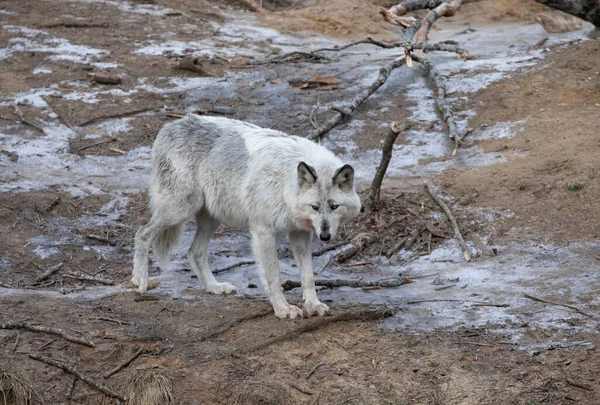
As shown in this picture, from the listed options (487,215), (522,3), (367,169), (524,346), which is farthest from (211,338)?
(522,3)

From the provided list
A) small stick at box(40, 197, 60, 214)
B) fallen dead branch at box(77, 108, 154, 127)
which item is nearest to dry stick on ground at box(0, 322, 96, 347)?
small stick at box(40, 197, 60, 214)

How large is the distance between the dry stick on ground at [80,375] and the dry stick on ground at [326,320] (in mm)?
1146

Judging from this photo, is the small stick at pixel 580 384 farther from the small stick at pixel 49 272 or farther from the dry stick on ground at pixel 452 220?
the small stick at pixel 49 272

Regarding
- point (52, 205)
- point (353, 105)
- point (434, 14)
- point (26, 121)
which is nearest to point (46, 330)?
point (52, 205)

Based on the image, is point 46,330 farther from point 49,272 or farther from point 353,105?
point 353,105

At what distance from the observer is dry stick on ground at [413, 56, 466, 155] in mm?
11453

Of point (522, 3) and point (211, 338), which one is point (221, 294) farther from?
point (522, 3)

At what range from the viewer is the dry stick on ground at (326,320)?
22.4 ft

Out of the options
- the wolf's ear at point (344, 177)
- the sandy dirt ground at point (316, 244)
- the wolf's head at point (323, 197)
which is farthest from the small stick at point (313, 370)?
the wolf's ear at point (344, 177)

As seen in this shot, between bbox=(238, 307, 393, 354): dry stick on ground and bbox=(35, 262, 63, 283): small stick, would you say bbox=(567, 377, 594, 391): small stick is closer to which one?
bbox=(238, 307, 393, 354): dry stick on ground

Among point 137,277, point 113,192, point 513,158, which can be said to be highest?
point 513,158

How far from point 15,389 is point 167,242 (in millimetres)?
2518

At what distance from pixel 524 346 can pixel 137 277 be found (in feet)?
12.8

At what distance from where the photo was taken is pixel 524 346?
663 centimetres
